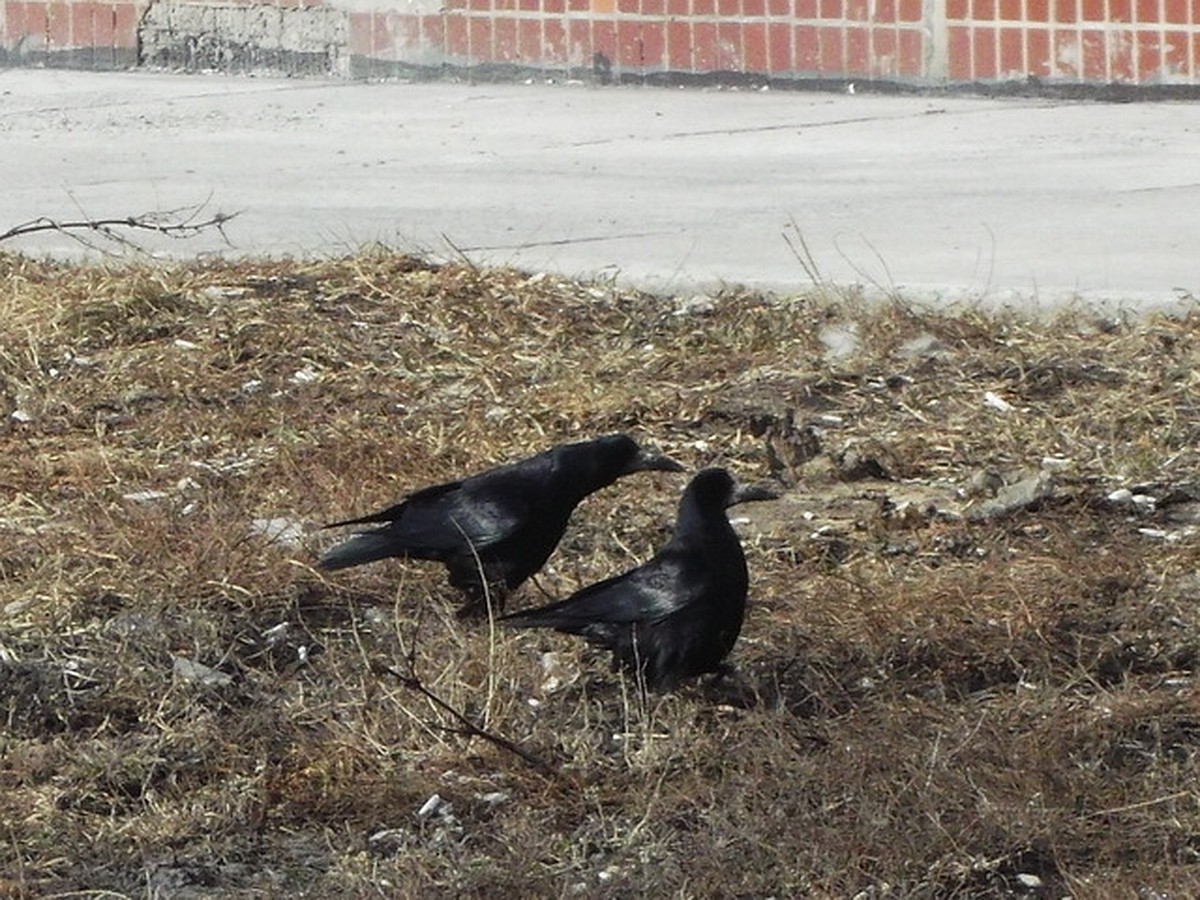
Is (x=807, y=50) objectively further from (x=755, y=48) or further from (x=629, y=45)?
(x=629, y=45)

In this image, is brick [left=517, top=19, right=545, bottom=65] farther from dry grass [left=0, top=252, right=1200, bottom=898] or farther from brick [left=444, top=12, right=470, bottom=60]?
dry grass [left=0, top=252, right=1200, bottom=898]

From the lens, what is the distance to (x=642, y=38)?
39.5ft

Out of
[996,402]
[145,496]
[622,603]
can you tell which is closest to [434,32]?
[996,402]

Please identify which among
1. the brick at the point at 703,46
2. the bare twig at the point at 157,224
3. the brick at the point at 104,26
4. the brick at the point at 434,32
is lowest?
the bare twig at the point at 157,224

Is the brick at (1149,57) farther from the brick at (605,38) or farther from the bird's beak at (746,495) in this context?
the bird's beak at (746,495)

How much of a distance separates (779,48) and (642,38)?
0.70m

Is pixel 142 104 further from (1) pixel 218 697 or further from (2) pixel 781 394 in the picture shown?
(1) pixel 218 697

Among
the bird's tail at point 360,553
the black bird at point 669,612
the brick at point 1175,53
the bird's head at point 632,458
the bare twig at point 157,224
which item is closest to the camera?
the black bird at point 669,612

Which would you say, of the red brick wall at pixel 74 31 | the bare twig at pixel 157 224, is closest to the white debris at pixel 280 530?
the bare twig at pixel 157 224

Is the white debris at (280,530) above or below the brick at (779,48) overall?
below

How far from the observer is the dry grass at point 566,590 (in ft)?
13.1

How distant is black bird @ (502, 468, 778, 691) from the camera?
4594 mm

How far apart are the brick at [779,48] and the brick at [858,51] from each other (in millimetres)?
286

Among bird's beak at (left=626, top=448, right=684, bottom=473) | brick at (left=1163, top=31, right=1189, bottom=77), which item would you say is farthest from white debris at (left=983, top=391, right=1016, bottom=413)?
brick at (left=1163, top=31, right=1189, bottom=77)
